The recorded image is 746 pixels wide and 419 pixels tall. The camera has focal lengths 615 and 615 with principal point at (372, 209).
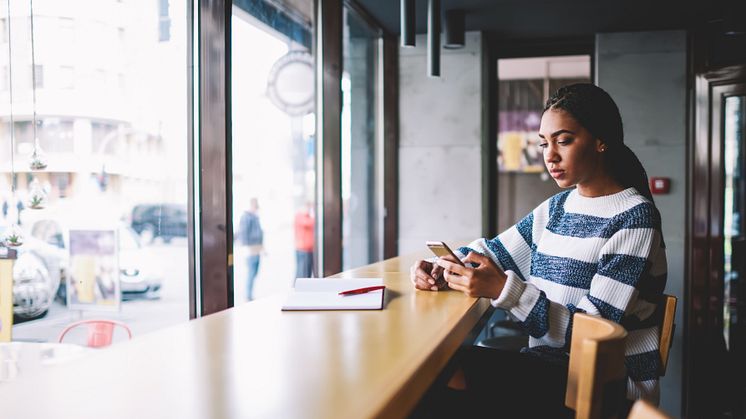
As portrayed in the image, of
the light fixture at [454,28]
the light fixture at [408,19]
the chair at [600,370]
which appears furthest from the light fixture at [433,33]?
the chair at [600,370]

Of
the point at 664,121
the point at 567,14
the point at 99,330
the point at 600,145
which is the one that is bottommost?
the point at 99,330

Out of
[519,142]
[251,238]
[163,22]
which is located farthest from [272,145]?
[519,142]

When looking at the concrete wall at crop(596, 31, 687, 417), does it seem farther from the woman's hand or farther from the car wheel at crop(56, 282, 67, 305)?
the car wheel at crop(56, 282, 67, 305)

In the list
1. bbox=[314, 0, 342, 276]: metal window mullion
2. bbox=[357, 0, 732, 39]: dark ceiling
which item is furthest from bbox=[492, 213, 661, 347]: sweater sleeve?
bbox=[357, 0, 732, 39]: dark ceiling

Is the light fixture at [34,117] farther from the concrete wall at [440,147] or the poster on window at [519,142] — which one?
the poster on window at [519,142]

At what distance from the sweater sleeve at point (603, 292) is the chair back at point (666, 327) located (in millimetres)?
197

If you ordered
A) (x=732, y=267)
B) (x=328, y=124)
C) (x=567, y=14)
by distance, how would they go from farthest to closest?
(x=732, y=267) → (x=567, y=14) → (x=328, y=124)

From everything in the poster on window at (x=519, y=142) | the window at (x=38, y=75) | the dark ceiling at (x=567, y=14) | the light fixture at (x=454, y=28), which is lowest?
the window at (x=38, y=75)

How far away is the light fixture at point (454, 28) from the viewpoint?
3.89 metres

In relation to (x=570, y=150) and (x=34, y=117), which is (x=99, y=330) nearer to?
(x=34, y=117)

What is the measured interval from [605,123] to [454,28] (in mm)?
2449

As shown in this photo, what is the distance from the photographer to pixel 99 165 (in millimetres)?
1983

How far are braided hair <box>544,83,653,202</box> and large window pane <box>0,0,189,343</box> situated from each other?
55.0 inches

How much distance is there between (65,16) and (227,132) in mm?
693
